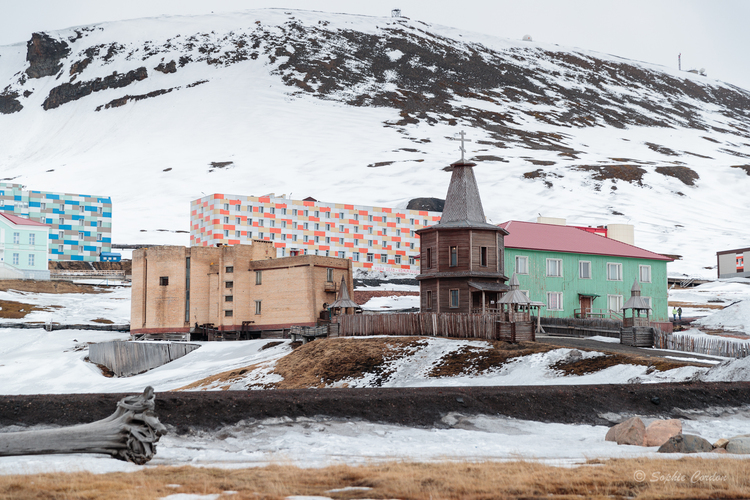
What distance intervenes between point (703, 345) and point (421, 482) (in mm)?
28675

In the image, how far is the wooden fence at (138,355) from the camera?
6069 centimetres

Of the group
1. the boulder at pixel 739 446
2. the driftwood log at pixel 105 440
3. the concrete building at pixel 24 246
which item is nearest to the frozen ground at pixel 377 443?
the driftwood log at pixel 105 440

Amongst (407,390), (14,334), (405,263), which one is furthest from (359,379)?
(405,263)

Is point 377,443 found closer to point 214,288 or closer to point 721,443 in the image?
point 721,443

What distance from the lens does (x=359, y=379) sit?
39125mm

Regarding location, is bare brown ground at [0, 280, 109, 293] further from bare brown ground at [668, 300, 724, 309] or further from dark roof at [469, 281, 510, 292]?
bare brown ground at [668, 300, 724, 309]

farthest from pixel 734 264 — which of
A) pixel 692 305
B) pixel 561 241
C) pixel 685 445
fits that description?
pixel 685 445

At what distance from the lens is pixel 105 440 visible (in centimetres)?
1808

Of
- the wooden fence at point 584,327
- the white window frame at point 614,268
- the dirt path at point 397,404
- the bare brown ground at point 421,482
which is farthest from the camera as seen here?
the white window frame at point 614,268

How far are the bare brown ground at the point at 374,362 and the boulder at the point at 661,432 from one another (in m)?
11.8

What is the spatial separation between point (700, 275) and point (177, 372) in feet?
290

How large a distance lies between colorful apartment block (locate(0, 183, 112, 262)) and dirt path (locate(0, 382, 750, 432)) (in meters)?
111

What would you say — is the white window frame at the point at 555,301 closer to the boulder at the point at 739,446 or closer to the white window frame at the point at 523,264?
the white window frame at the point at 523,264

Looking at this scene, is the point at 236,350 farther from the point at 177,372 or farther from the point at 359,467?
the point at 359,467
